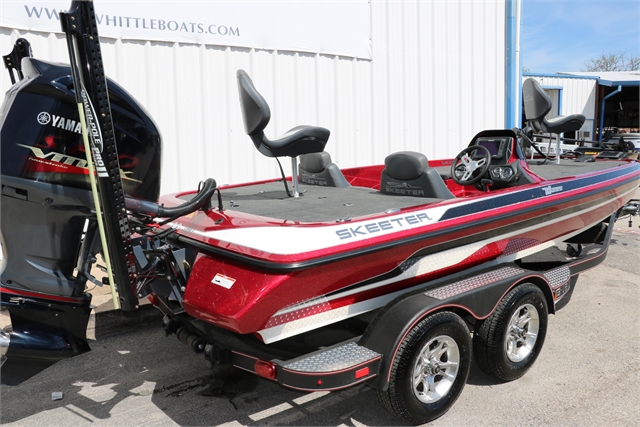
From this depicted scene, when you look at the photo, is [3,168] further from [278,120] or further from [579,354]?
[278,120]

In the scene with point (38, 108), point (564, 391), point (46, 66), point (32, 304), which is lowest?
point (564, 391)

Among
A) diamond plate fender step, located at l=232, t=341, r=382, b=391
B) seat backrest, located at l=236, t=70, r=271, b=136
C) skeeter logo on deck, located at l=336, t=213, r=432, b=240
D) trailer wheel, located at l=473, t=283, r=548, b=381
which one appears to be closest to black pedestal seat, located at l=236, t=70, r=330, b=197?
seat backrest, located at l=236, t=70, r=271, b=136

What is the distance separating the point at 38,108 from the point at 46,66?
214 mm

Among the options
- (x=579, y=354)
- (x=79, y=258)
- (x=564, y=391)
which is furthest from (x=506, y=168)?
(x=79, y=258)

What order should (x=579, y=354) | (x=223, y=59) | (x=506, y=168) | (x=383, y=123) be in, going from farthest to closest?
1. (x=383, y=123)
2. (x=223, y=59)
3. (x=506, y=168)
4. (x=579, y=354)

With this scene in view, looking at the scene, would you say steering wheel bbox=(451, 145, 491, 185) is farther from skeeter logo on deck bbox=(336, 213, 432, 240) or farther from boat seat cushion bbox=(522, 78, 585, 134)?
boat seat cushion bbox=(522, 78, 585, 134)

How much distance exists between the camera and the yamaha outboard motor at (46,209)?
8.21ft

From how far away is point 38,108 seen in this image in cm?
251

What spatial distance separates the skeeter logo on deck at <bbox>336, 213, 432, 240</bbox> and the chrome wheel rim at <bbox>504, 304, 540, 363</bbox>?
0.91 metres

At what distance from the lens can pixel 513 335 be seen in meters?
3.41

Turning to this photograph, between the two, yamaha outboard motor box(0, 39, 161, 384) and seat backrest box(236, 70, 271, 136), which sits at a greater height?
seat backrest box(236, 70, 271, 136)

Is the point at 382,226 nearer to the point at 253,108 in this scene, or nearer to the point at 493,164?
the point at 253,108

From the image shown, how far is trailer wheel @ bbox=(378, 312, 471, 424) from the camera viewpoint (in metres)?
2.75

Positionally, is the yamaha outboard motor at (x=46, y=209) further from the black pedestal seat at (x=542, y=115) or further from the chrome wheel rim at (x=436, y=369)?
the black pedestal seat at (x=542, y=115)
